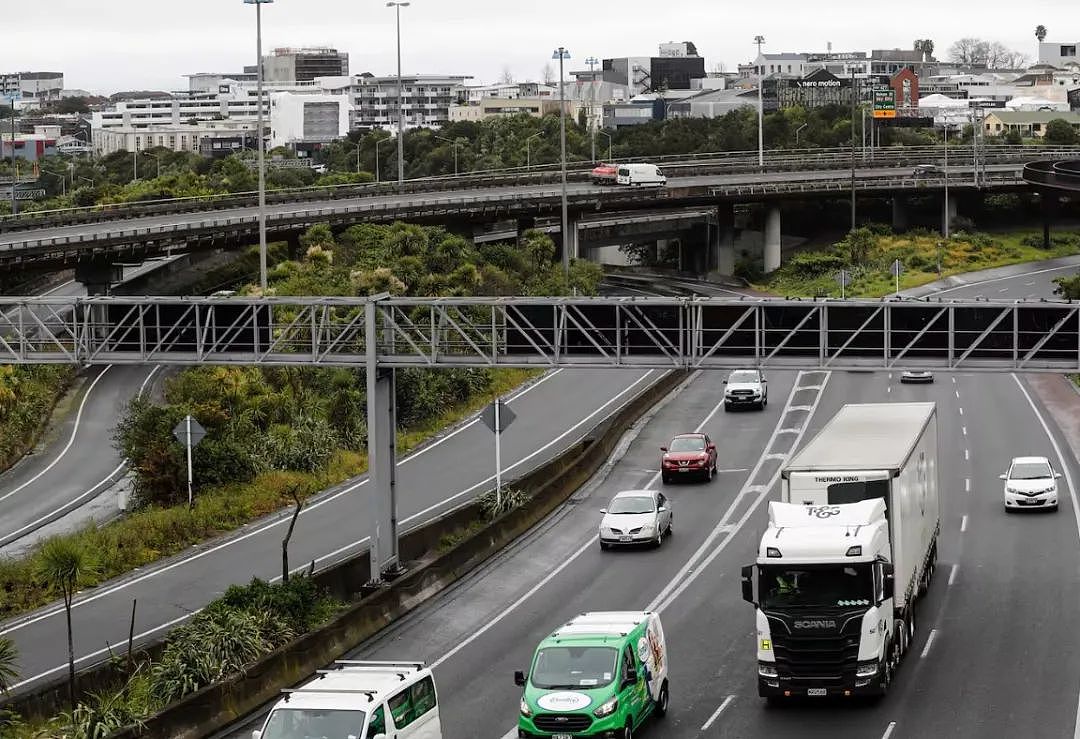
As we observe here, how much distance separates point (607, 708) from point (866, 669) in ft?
15.8

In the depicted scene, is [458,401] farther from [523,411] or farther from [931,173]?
[931,173]

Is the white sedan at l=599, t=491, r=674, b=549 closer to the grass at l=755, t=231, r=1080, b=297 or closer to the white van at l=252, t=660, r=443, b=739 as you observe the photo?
the white van at l=252, t=660, r=443, b=739

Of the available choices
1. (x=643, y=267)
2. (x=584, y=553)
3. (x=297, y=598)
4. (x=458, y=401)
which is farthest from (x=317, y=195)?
(x=297, y=598)

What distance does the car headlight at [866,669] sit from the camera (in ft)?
93.6

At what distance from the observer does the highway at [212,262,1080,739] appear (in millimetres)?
29109

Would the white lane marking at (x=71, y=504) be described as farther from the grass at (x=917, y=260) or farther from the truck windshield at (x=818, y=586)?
the grass at (x=917, y=260)

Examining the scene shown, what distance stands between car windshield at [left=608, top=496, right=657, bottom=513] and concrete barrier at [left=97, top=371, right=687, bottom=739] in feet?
9.38

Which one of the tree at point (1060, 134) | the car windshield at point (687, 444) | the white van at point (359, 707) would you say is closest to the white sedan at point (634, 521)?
the car windshield at point (687, 444)

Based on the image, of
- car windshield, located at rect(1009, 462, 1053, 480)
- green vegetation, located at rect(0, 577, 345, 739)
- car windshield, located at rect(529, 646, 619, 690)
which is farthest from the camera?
car windshield, located at rect(1009, 462, 1053, 480)

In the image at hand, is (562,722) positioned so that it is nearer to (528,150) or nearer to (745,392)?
(745,392)

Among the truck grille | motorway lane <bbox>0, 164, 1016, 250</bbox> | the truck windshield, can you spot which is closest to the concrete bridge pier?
motorway lane <bbox>0, 164, 1016, 250</bbox>

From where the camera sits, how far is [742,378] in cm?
6594

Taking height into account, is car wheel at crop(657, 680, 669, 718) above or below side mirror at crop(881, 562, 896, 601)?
below

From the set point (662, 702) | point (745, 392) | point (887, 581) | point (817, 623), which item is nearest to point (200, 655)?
point (662, 702)
